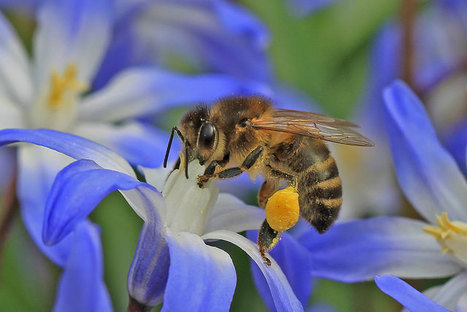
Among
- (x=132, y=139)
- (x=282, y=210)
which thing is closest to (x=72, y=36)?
(x=132, y=139)

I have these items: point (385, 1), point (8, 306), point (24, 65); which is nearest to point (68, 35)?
point (24, 65)

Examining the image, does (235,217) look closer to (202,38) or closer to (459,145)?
(459,145)

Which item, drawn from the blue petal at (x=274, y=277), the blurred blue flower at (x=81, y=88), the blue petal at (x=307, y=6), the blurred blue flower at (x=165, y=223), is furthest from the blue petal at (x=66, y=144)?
the blue petal at (x=307, y=6)

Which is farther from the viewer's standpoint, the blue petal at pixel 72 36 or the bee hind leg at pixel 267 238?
the blue petal at pixel 72 36

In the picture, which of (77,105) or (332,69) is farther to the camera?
(332,69)

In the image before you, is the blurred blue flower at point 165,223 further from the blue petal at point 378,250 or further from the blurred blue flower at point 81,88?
the blurred blue flower at point 81,88

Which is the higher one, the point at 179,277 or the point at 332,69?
the point at 332,69

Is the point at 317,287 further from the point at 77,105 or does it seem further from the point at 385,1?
the point at 385,1
